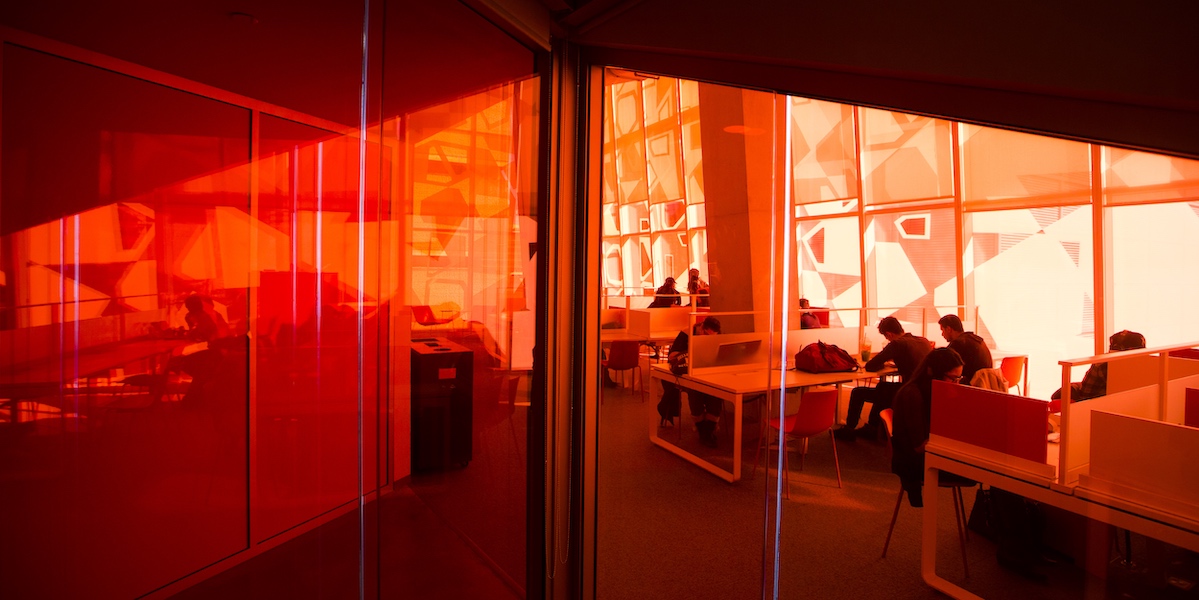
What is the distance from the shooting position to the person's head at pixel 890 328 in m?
1.99

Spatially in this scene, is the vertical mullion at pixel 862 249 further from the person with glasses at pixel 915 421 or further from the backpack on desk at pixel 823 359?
the person with glasses at pixel 915 421

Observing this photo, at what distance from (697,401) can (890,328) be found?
0.89 meters

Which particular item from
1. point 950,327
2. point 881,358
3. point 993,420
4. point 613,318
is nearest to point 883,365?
point 881,358

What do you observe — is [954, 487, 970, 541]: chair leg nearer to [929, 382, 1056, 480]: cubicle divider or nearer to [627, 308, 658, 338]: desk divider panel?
[929, 382, 1056, 480]: cubicle divider

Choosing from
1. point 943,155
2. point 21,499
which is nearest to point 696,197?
point 943,155

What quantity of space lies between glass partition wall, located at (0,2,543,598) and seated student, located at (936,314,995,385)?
5.32 feet

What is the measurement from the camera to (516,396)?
2479 millimetres

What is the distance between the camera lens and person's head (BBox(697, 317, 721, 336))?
2.50 m

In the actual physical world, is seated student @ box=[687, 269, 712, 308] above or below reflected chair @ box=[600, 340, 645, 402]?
above

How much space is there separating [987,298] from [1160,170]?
1.64ft

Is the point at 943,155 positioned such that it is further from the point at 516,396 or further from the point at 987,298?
the point at 516,396

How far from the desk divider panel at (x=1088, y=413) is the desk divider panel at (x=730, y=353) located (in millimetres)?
972

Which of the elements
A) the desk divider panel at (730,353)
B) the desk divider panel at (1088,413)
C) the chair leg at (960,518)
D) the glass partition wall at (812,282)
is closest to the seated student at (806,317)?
the glass partition wall at (812,282)

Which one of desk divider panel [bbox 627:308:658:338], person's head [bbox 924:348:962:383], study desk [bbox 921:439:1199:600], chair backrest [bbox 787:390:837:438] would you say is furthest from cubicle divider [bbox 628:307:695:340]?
study desk [bbox 921:439:1199:600]
